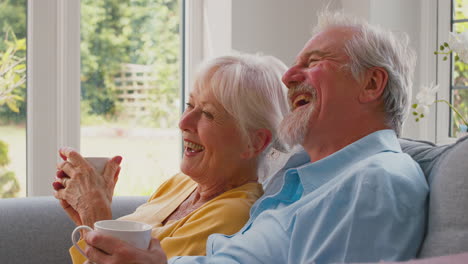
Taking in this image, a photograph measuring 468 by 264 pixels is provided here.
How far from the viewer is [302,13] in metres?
3.25

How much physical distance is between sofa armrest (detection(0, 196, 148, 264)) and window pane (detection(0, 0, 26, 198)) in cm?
69

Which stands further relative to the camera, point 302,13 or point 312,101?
point 302,13

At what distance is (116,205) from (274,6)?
151 centimetres

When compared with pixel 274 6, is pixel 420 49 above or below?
below

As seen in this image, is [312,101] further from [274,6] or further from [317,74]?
[274,6]

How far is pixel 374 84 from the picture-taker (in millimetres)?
1478

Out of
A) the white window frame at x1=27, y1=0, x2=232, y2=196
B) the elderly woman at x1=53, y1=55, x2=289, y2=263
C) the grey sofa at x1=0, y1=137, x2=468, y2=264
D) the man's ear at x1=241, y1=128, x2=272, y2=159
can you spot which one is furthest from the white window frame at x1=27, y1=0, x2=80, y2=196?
the man's ear at x1=241, y1=128, x2=272, y2=159

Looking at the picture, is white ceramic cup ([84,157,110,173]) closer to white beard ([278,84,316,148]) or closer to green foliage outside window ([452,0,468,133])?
white beard ([278,84,316,148])

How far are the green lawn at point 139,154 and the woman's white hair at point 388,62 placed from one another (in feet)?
5.65

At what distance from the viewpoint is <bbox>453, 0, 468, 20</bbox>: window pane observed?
3.12m

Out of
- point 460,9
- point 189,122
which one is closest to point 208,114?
point 189,122

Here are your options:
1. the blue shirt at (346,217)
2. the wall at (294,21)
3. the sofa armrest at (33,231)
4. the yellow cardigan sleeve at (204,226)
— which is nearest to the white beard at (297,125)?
the blue shirt at (346,217)

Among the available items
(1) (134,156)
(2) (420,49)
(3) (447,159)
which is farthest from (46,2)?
(3) (447,159)

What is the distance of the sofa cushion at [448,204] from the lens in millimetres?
1075
